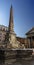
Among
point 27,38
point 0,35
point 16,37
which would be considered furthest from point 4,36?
point 27,38

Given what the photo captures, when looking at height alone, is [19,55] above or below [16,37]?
below

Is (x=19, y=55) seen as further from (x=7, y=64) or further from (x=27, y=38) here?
(x=27, y=38)

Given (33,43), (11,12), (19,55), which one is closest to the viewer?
(19,55)

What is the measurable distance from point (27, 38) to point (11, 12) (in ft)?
24.2

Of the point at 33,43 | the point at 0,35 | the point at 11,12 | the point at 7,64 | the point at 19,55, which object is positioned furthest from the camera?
the point at 11,12

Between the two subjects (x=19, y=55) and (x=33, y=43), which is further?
(x=33, y=43)

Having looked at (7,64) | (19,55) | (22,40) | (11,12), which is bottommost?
(7,64)

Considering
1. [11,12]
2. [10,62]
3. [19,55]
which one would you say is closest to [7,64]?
[10,62]

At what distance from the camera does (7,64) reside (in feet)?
9.31

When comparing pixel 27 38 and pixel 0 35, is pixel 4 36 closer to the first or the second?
pixel 0 35

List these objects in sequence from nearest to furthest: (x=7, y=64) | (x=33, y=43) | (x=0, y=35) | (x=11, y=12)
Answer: (x=7, y=64) < (x=33, y=43) < (x=0, y=35) < (x=11, y=12)

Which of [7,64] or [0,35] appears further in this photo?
[0,35]

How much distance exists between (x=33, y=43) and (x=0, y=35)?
6748 mm

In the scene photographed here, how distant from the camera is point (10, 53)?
117 inches
